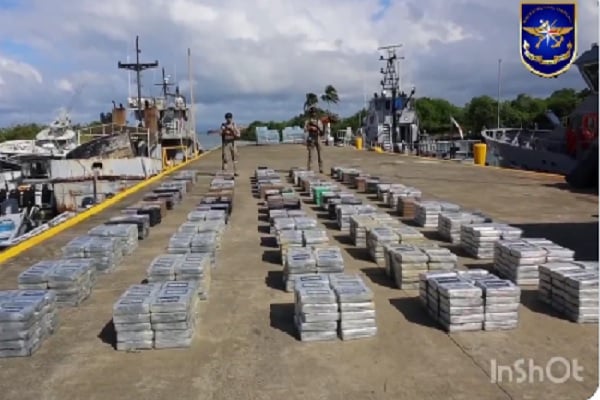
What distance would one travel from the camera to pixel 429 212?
456 inches

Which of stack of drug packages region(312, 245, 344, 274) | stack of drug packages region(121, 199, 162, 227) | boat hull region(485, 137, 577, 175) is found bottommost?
stack of drug packages region(312, 245, 344, 274)

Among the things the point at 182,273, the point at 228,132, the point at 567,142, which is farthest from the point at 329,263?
the point at 567,142

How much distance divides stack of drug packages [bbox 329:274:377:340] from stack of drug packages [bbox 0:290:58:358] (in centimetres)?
303

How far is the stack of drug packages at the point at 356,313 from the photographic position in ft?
18.9

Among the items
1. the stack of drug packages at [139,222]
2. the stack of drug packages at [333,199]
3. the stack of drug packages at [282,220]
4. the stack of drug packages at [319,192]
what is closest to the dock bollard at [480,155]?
the stack of drug packages at [319,192]

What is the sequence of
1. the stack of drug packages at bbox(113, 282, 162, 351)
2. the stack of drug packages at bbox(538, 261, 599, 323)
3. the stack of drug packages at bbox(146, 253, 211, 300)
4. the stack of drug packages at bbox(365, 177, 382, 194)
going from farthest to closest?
the stack of drug packages at bbox(365, 177, 382, 194)
the stack of drug packages at bbox(146, 253, 211, 300)
the stack of drug packages at bbox(538, 261, 599, 323)
the stack of drug packages at bbox(113, 282, 162, 351)

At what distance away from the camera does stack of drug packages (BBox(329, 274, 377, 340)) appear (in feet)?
18.9

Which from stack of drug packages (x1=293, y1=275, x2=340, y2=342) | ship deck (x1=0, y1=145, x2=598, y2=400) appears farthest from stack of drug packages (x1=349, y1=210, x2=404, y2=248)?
stack of drug packages (x1=293, y1=275, x2=340, y2=342)

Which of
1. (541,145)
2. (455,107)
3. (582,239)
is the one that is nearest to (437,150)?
(541,145)

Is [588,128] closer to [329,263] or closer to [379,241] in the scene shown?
[379,241]

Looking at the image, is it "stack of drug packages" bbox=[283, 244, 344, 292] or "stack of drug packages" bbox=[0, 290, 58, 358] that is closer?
"stack of drug packages" bbox=[0, 290, 58, 358]

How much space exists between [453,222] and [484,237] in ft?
4.25

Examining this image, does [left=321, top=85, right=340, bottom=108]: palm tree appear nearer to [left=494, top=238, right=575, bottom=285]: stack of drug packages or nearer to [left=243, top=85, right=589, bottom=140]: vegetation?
[left=243, top=85, right=589, bottom=140]: vegetation

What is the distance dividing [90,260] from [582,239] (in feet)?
26.4
